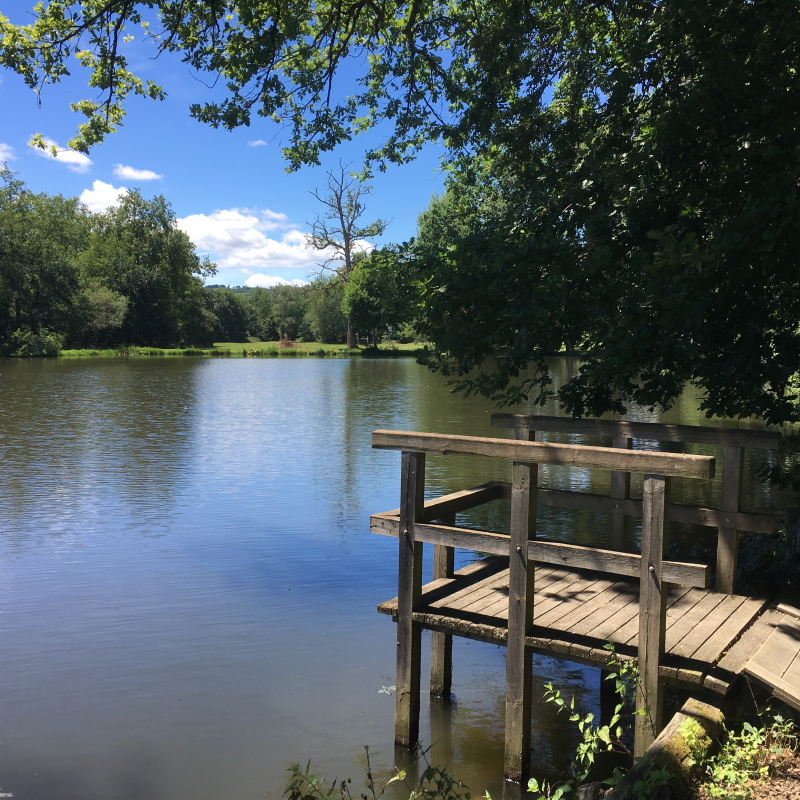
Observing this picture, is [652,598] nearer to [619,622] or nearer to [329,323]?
[619,622]

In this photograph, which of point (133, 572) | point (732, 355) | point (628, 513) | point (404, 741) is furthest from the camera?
point (133, 572)

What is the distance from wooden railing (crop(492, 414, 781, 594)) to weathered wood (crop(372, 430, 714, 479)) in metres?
1.16

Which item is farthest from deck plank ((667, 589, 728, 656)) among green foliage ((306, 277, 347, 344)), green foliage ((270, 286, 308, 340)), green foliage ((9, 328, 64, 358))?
green foliage ((270, 286, 308, 340))

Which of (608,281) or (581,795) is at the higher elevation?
(608,281)

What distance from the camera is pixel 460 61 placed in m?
12.2

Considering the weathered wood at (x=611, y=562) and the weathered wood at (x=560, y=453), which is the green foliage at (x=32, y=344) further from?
the weathered wood at (x=611, y=562)

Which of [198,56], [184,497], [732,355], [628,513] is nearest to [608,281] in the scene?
[732,355]

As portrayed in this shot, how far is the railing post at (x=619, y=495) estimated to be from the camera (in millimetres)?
5566

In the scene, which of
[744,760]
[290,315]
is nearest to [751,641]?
[744,760]

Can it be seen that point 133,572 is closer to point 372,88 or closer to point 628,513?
point 628,513

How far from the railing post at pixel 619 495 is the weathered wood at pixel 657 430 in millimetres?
134

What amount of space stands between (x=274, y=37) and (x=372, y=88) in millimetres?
2550

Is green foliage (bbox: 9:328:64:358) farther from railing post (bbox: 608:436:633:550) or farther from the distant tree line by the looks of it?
railing post (bbox: 608:436:633:550)

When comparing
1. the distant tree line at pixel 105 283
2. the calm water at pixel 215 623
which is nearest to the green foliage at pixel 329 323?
the distant tree line at pixel 105 283
